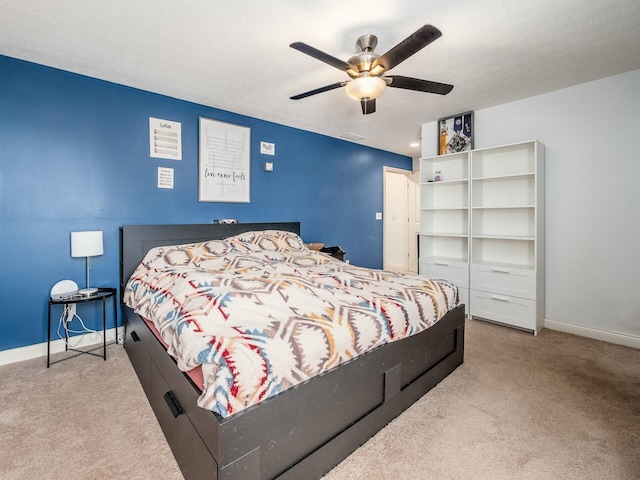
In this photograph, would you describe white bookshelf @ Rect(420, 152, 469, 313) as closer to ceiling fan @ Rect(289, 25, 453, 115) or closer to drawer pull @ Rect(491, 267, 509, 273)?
drawer pull @ Rect(491, 267, 509, 273)

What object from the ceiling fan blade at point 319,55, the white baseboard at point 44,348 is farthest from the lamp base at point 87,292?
the ceiling fan blade at point 319,55

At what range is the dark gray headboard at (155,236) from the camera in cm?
282

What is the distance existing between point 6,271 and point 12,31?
1.73 meters

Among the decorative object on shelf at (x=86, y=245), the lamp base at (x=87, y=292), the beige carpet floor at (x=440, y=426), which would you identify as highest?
the decorative object on shelf at (x=86, y=245)

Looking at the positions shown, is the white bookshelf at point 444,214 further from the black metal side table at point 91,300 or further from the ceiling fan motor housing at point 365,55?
the black metal side table at point 91,300

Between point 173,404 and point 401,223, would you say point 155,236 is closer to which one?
point 173,404

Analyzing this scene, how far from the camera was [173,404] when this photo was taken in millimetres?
1406

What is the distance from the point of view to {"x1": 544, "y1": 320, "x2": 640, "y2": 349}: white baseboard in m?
2.75

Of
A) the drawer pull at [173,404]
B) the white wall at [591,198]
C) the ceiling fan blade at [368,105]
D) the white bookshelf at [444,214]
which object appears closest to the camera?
the drawer pull at [173,404]

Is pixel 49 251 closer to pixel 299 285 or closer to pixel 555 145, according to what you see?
pixel 299 285

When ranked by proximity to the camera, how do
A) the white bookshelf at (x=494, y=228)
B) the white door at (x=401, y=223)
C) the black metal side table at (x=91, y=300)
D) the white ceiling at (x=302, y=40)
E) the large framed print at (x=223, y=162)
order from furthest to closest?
the white door at (x=401, y=223) → the large framed print at (x=223, y=162) → the white bookshelf at (x=494, y=228) → the black metal side table at (x=91, y=300) → the white ceiling at (x=302, y=40)

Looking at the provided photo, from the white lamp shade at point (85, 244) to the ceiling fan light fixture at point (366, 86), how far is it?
233 cm

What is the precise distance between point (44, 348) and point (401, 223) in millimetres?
5834

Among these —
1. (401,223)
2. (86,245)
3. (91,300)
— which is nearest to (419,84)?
(86,245)
